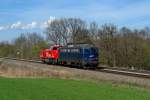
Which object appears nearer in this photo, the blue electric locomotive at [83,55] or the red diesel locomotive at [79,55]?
the blue electric locomotive at [83,55]

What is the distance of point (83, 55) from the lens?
45500mm

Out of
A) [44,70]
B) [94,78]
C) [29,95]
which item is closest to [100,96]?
[29,95]

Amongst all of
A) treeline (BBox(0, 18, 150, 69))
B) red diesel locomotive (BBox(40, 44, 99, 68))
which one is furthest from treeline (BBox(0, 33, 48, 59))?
red diesel locomotive (BBox(40, 44, 99, 68))

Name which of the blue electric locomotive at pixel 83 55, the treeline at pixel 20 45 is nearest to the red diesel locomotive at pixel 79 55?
the blue electric locomotive at pixel 83 55

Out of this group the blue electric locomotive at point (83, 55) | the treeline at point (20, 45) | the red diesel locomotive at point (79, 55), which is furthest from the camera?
the treeline at point (20, 45)

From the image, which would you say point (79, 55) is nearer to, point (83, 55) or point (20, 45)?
point (83, 55)

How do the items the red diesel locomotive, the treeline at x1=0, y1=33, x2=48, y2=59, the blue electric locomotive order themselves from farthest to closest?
the treeline at x1=0, y1=33, x2=48, y2=59 → the red diesel locomotive → the blue electric locomotive

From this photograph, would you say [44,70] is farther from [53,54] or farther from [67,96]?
[67,96]

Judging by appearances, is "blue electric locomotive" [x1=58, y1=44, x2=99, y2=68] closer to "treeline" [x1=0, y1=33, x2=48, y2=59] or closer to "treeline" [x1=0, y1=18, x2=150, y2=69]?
"treeline" [x1=0, y1=18, x2=150, y2=69]

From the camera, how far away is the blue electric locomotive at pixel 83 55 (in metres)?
44.9

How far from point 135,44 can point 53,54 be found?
824 inches

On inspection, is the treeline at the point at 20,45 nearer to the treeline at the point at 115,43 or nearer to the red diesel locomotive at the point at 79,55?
the treeline at the point at 115,43

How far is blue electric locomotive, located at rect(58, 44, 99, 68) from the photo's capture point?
1769 inches

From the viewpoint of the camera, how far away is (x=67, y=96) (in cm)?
1803
